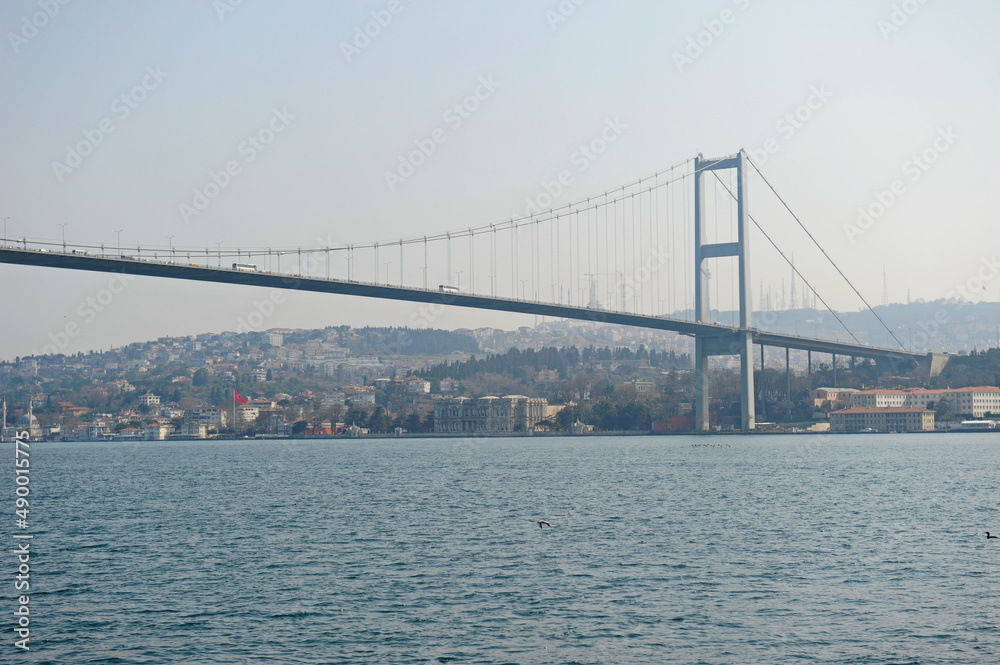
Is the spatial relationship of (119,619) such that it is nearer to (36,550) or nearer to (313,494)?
(36,550)

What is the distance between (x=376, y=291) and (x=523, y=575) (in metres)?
31.0

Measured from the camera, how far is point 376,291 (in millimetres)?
44375

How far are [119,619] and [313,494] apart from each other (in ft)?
51.0

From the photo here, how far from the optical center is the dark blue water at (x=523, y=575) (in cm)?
1070

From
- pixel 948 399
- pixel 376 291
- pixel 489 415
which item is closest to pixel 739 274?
pixel 376 291

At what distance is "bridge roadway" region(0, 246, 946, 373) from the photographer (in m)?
34.8

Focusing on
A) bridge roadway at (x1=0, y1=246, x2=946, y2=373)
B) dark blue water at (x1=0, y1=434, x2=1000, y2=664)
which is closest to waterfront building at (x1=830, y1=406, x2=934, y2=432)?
bridge roadway at (x1=0, y1=246, x2=946, y2=373)

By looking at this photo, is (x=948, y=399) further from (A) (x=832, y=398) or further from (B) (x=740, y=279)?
(B) (x=740, y=279)

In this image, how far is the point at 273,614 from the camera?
12141 mm

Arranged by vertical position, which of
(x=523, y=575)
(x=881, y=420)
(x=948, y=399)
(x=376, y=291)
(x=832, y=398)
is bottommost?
(x=523, y=575)

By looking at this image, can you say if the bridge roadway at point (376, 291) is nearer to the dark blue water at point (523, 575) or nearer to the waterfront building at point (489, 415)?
the dark blue water at point (523, 575)

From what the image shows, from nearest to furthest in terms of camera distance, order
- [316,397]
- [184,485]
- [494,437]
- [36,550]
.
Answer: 1. [36,550]
2. [184,485]
3. [494,437]
4. [316,397]

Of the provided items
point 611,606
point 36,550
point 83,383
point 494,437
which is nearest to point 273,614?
point 611,606

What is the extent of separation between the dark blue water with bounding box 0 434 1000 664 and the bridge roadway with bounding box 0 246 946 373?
9.34 m
